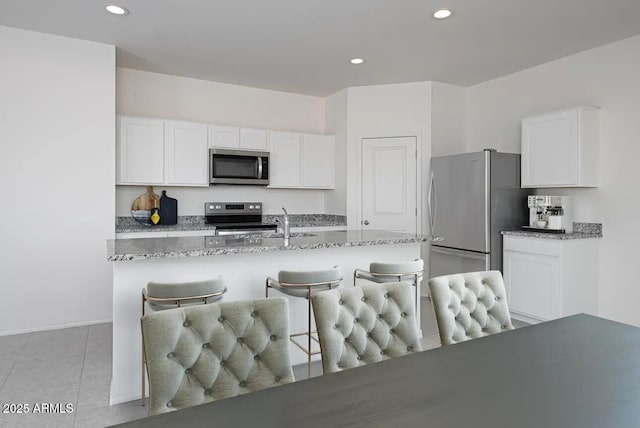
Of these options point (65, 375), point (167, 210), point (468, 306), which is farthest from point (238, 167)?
point (468, 306)

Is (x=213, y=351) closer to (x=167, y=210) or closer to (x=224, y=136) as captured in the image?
(x=167, y=210)

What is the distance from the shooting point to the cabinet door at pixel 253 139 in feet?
16.9

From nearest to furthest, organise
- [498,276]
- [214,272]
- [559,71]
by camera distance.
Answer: [498,276] → [214,272] → [559,71]

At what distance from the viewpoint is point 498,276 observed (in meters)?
1.98

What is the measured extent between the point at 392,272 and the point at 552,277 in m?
1.94

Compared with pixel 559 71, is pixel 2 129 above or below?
below

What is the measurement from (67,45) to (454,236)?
440 centimetres

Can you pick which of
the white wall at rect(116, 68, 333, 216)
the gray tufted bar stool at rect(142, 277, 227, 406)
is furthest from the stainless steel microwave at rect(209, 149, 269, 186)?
the gray tufted bar stool at rect(142, 277, 227, 406)

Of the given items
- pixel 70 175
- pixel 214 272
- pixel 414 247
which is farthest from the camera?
pixel 70 175

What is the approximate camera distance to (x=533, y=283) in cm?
401

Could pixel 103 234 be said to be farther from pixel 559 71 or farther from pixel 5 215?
pixel 559 71

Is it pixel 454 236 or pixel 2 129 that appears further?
pixel 454 236

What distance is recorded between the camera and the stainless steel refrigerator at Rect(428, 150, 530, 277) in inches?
170

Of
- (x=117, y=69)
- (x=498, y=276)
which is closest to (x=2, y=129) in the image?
(x=117, y=69)
